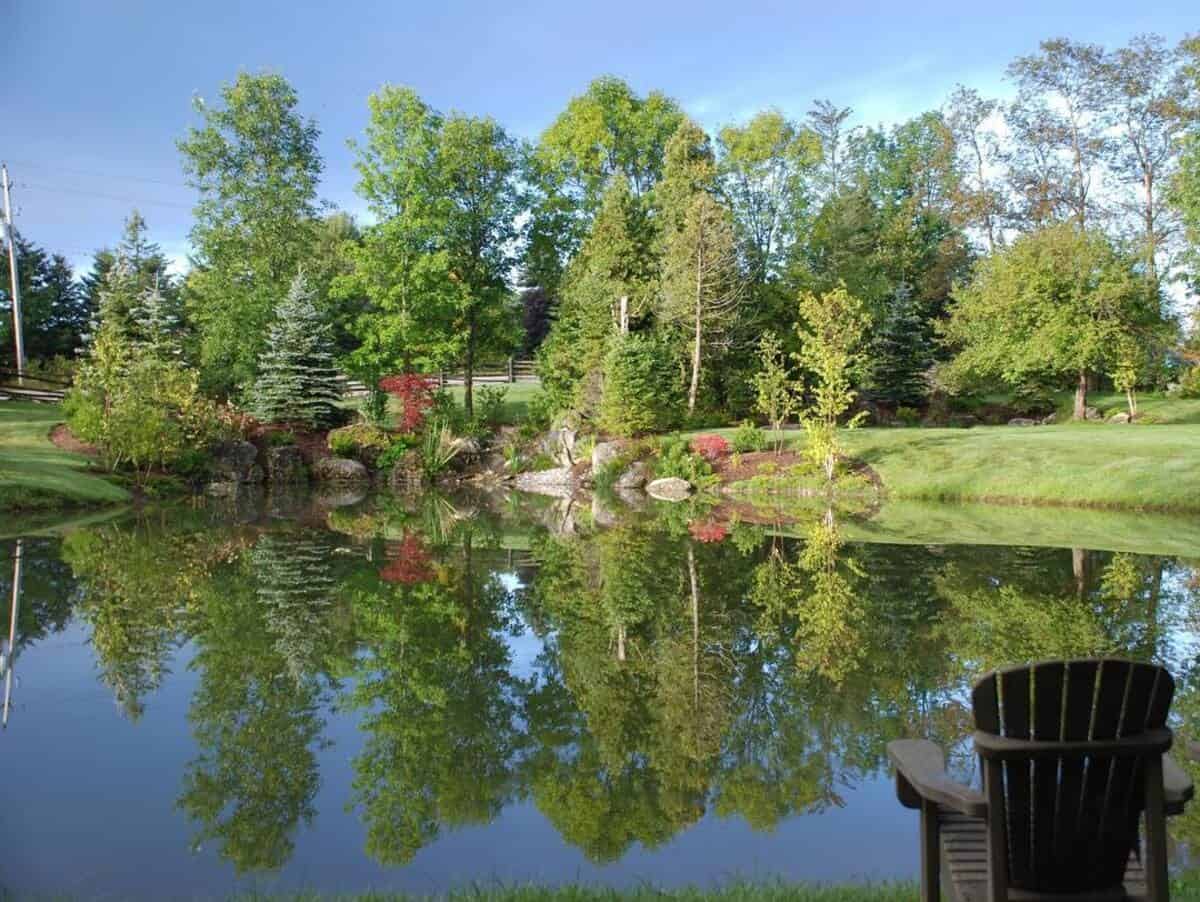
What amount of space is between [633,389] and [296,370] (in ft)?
38.8

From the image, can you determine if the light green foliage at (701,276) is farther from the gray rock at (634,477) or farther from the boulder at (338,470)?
the boulder at (338,470)

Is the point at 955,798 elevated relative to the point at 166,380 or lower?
lower

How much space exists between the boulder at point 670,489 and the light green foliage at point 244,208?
52.5ft

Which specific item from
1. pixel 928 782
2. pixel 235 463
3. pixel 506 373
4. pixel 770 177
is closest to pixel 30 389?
pixel 235 463

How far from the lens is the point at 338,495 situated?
25453 mm

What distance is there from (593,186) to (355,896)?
33818 mm

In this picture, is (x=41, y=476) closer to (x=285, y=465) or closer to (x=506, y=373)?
(x=285, y=465)

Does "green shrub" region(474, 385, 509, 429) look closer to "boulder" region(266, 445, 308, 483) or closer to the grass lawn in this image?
"boulder" region(266, 445, 308, 483)

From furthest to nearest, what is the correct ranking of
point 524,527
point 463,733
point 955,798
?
point 524,527 → point 463,733 → point 955,798

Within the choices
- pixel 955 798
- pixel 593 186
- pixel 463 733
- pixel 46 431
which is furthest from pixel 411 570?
pixel 593 186

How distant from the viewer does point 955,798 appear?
2.83 metres

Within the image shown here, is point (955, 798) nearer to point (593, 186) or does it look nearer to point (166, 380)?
point (166, 380)

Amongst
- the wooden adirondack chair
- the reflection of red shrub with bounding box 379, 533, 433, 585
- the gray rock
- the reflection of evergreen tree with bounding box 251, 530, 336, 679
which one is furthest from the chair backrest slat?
the gray rock

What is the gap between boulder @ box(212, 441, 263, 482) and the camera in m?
27.0
